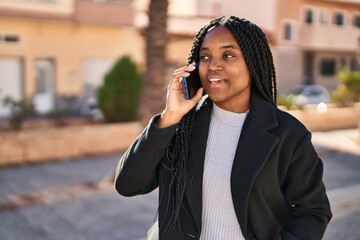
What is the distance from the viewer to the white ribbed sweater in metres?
1.79

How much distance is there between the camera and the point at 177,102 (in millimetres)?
1859

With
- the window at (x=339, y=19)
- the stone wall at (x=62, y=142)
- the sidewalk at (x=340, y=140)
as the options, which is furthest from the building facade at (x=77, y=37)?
the sidewalk at (x=340, y=140)

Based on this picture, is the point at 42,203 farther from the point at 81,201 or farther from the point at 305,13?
the point at 305,13

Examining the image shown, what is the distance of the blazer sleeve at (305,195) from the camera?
5.93 feet

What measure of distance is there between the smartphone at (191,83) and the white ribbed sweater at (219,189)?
0.66ft

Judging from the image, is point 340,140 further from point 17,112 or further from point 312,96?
point 312,96

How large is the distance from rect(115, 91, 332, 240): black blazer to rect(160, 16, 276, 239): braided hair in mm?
28

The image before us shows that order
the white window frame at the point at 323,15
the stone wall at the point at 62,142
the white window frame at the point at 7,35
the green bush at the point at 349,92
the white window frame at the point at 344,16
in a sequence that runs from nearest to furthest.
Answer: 1. the stone wall at the point at 62,142
2. the green bush at the point at 349,92
3. the white window frame at the point at 7,35
4. the white window frame at the point at 323,15
5. the white window frame at the point at 344,16

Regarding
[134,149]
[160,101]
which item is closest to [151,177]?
[134,149]

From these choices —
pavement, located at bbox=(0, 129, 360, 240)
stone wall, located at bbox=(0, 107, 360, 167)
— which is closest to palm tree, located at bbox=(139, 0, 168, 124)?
stone wall, located at bbox=(0, 107, 360, 167)

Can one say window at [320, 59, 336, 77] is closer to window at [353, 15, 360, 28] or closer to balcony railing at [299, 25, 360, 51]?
balcony railing at [299, 25, 360, 51]

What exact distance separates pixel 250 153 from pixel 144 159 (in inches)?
15.8

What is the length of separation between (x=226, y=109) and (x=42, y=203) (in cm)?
516

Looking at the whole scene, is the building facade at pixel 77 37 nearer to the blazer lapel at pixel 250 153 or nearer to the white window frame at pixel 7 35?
the white window frame at pixel 7 35
